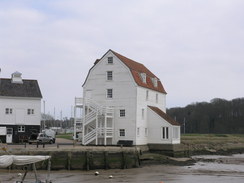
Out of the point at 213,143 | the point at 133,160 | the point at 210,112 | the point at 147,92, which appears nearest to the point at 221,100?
the point at 210,112

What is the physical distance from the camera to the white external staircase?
46.2m

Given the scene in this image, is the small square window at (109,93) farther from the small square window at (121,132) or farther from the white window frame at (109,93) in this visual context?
the small square window at (121,132)

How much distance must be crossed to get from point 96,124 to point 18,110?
14.1 meters

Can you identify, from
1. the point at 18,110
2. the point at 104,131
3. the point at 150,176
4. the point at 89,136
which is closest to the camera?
the point at 150,176

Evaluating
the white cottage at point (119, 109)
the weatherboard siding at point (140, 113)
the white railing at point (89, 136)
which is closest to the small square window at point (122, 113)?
the white cottage at point (119, 109)

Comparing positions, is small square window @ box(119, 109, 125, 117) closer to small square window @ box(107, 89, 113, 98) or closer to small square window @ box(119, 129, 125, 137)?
small square window @ box(119, 129, 125, 137)

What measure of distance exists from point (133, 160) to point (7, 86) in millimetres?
25347

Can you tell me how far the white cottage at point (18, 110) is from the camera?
53000 mm

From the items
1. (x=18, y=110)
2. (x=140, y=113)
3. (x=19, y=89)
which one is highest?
(x=19, y=89)

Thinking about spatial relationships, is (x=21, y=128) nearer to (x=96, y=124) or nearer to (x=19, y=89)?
(x=19, y=89)

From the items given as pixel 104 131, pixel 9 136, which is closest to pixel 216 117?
pixel 9 136

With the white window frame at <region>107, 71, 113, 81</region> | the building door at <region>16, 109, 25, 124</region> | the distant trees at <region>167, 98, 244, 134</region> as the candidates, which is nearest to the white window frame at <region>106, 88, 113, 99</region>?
the white window frame at <region>107, 71, 113, 81</region>

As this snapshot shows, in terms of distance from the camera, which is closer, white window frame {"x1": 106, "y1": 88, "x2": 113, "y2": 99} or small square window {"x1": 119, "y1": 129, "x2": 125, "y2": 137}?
small square window {"x1": 119, "y1": 129, "x2": 125, "y2": 137}

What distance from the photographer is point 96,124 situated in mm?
46000
